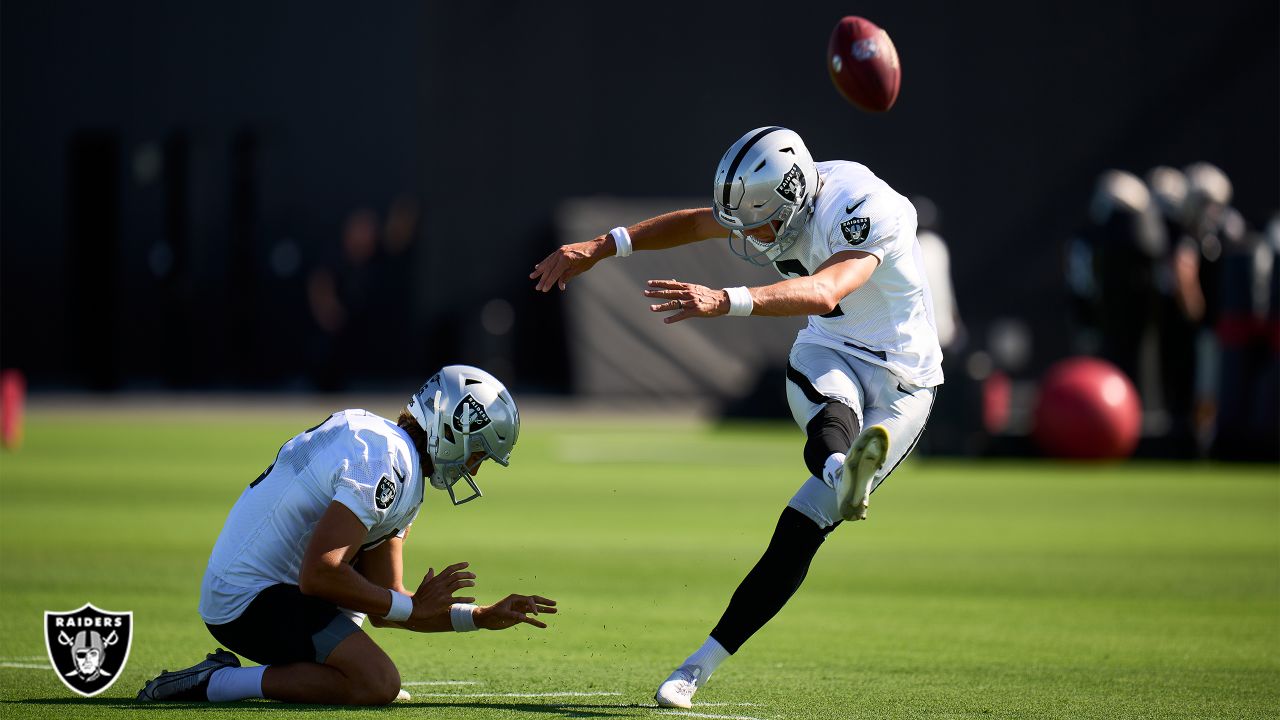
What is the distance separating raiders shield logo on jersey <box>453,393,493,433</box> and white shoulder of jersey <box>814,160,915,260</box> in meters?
1.52

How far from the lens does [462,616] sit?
6328 millimetres

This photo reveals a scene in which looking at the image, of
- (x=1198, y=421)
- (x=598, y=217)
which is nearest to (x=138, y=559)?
(x=1198, y=421)

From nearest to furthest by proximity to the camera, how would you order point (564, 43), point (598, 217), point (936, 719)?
point (936, 719), point (598, 217), point (564, 43)

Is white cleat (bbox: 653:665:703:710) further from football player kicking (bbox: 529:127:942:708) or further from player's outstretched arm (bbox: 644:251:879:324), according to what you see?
player's outstretched arm (bbox: 644:251:879:324)

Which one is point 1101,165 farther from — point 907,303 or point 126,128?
point 907,303

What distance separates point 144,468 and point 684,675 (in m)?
11.9

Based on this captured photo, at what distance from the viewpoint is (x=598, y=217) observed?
91.1 ft

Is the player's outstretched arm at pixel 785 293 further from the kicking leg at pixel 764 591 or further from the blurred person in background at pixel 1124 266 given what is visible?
the blurred person in background at pixel 1124 266

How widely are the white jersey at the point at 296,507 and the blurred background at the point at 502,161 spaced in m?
18.8

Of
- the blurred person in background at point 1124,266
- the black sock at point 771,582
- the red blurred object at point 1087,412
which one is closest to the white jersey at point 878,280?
the black sock at point 771,582

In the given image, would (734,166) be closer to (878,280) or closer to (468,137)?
(878,280)

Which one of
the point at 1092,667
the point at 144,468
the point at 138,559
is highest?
the point at 1092,667

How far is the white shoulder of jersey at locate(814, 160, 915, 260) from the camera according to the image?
261 inches

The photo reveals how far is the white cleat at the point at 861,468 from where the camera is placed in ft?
19.8
